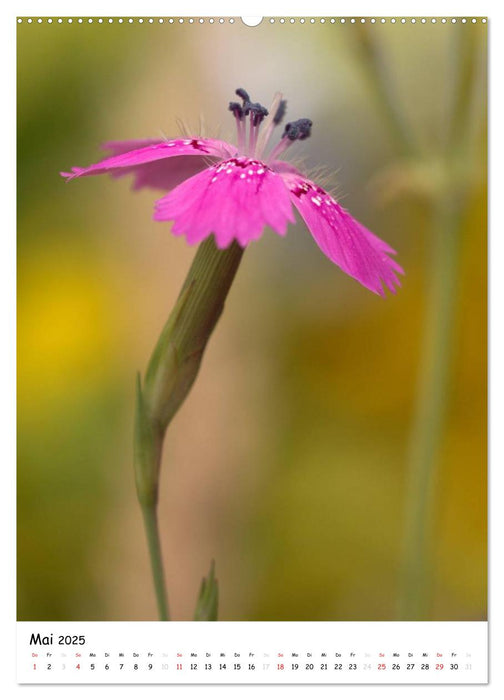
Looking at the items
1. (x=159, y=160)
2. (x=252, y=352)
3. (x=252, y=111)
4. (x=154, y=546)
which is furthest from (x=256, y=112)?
(x=252, y=352)

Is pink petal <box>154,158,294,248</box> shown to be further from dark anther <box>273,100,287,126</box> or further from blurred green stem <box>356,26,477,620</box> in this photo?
blurred green stem <box>356,26,477,620</box>

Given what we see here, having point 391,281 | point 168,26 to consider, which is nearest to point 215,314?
point 391,281

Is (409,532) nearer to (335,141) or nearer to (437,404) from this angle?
(437,404)

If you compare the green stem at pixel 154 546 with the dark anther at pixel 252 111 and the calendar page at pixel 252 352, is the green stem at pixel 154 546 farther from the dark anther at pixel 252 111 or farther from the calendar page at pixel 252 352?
the dark anther at pixel 252 111

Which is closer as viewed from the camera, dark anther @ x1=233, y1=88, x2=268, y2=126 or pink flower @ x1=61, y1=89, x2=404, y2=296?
pink flower @ x1=61, y1=89, x2=404, y2=296

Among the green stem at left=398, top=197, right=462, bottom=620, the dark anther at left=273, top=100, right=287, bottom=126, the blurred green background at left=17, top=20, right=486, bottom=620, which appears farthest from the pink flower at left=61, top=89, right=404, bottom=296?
the green stem at left=398, top=197, right=462, bottom=620

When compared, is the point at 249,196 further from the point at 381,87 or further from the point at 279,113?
the point at 381,87
